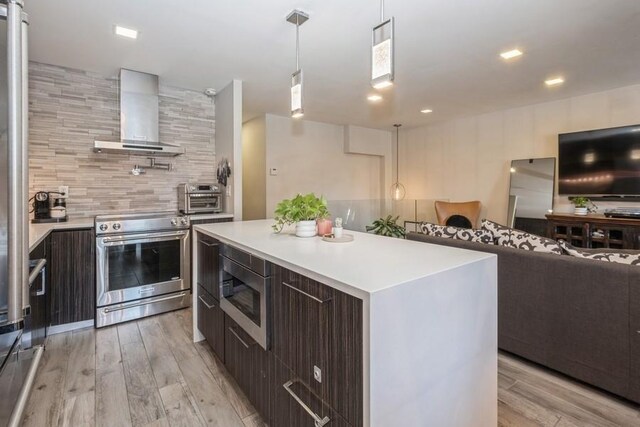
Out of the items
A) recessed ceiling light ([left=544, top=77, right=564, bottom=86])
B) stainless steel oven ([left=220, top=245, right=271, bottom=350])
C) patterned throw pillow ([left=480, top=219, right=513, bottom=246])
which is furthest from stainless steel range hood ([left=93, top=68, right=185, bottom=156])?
recessed ceiling light ([left=544, top=77, right=564, bottom=86])

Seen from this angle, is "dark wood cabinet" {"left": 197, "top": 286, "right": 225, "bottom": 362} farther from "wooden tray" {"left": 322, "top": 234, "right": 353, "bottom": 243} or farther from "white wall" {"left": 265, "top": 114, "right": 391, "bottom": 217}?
"white wall" {"left": 265, "top": 114, "right": 391, "bottom": 217}

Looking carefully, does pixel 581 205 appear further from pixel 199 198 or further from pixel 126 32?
pixel 126 32

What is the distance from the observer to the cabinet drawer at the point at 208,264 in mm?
2104

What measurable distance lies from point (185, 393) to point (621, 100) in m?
5.58

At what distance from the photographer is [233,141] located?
358 centimetres

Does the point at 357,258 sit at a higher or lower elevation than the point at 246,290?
higher

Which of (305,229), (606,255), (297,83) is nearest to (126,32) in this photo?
(297,83)

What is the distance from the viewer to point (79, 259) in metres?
2.78

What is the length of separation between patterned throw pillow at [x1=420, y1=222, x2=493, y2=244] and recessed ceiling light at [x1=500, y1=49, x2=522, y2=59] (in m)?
1.75

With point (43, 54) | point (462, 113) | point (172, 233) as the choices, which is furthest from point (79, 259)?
point (462, 113)

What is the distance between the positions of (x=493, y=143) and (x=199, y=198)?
4.64 m

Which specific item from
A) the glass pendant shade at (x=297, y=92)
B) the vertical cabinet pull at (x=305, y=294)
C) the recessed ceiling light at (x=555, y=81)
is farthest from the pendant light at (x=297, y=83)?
the recessed ceiling light at (x=555, y=81)

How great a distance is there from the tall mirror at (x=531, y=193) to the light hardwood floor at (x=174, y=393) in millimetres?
3203

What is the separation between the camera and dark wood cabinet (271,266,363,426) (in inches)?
39.6
